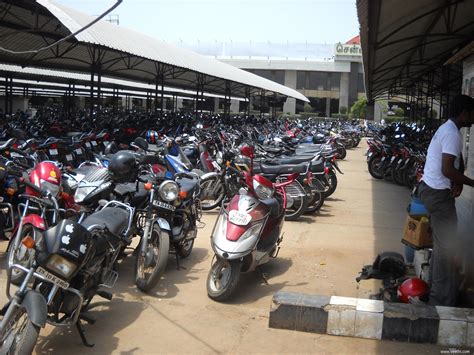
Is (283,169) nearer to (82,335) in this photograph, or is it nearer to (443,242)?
(443,242)

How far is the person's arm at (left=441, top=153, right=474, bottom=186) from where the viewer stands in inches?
138

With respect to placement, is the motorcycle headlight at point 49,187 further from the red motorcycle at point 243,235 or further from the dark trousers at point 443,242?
the dark trousers at point 443,242

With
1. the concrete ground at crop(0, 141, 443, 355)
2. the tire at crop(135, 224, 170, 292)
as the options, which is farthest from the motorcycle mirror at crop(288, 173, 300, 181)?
the tire at crop(135, 224, 170, 292)

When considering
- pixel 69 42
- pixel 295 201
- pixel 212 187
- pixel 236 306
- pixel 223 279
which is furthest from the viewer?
pixel 69 42

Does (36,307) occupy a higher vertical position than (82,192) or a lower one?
lower

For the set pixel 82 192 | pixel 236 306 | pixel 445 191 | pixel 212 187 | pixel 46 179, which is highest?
pixel 445 191

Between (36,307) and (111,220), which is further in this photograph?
(111,220)

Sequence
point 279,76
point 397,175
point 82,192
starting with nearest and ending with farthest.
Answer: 1. point 82,192
2. point 397,175
3. point 279,76

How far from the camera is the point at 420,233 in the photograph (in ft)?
14.0

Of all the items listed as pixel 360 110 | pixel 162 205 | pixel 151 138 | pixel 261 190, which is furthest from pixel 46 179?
pixel 360 110

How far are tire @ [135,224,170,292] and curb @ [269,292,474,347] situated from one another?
1.02 meters

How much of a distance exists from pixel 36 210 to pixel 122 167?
33.3 inches

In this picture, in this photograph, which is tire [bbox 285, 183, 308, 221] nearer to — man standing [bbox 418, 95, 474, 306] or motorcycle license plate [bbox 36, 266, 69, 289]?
man standing [bbox 418, 95, 474, 306]

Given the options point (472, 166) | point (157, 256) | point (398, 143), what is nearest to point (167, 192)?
point (157, 256)
